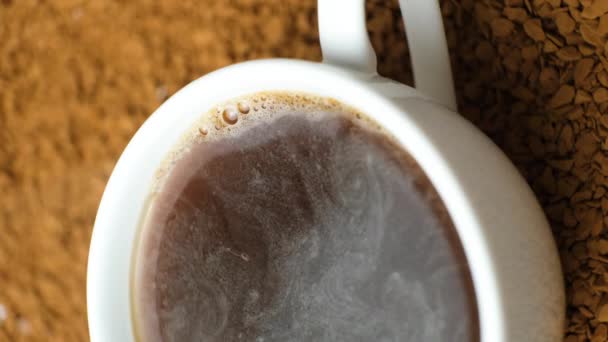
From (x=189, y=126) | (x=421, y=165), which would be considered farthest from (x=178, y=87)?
(x=421, y=165)

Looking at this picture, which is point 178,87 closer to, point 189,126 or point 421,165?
point 189,126

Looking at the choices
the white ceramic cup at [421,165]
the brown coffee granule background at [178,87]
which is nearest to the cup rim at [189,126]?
the white ceramic cup at [421,165]

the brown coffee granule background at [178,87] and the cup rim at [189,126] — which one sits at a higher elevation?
the brown coffee granule background at [178,87]

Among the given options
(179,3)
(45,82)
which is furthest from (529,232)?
(45,82)

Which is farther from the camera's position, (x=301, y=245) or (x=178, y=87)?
(x=178, y=87)

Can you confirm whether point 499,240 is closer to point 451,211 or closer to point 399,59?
point 451,211

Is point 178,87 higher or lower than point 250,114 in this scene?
higher

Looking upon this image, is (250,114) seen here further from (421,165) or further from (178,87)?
(178,87)

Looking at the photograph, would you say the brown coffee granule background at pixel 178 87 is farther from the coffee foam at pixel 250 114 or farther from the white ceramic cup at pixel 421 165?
the coffee foam at pixel 250 114
